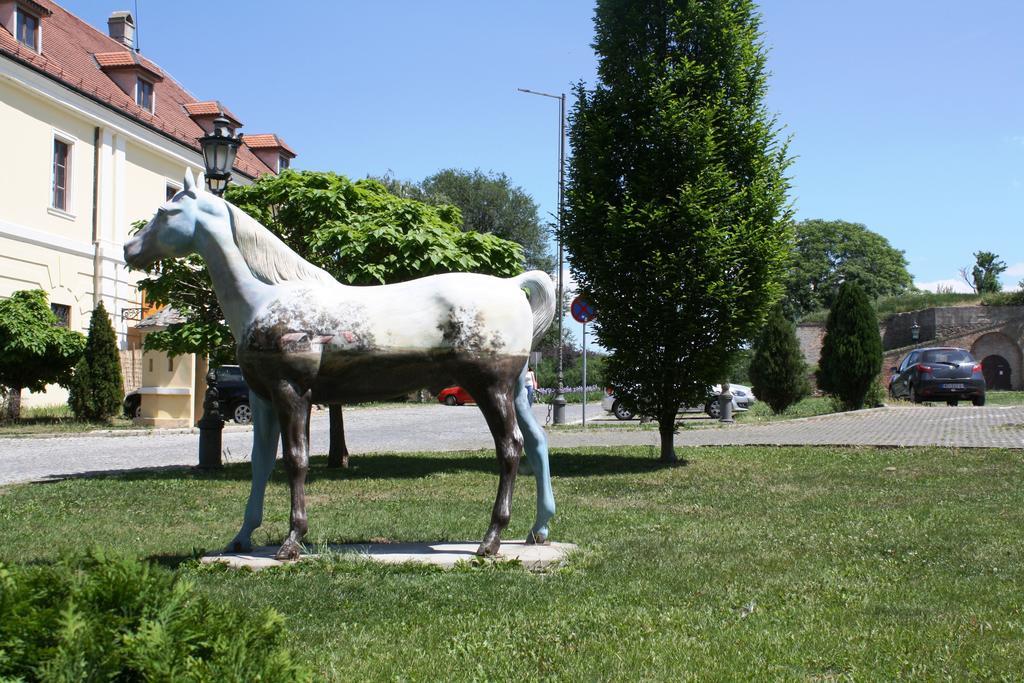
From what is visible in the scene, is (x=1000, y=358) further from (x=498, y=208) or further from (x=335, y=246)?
(x=335, y=246)

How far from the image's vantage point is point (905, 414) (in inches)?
873

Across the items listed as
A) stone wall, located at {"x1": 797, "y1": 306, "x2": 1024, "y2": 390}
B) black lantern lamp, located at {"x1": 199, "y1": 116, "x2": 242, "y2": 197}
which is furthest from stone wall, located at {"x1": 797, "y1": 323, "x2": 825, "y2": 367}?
black lantern lamp, located at {"x1": 199, "y1": 116, "x2": 242, "y2": 197}

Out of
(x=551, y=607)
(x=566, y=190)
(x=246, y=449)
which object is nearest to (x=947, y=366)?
(x=566, y=190)

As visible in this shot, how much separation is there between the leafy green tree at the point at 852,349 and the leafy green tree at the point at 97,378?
1968 cm

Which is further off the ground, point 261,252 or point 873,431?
point 261,252

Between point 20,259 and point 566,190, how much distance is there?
19.7m

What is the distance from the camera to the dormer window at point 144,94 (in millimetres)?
33344

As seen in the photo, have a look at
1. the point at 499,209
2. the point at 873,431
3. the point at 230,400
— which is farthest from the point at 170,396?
the point at 499,209

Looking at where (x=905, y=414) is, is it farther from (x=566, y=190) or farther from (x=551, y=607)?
(x=551, y=607)

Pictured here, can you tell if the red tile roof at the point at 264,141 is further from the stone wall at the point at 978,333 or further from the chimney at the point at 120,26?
the stone wall at the point at 978,333

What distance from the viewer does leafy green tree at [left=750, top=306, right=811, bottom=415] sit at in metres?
28.3

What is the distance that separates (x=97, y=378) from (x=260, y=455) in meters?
20.5

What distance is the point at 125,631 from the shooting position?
2746 mm

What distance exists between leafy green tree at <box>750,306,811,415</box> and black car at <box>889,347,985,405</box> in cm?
334
